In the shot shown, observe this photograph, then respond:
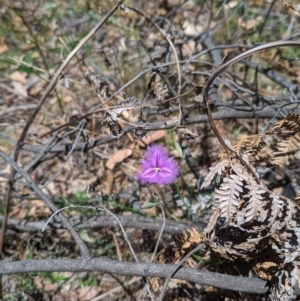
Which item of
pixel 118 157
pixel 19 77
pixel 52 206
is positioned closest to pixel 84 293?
pixel 52 206

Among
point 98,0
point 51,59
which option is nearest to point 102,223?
point 51,59

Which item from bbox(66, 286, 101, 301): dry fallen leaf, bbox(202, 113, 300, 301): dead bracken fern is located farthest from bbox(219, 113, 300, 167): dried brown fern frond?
bbox(66, 286, 101, 301): dry fallen leaf

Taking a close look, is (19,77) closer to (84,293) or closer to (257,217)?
(84,293)

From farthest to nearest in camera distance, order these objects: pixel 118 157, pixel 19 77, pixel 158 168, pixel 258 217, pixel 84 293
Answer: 1. pixel 19 77
2. pixel 118 157
3. pixel 84 293
4. pixel 158 168
5. pixel 258 217

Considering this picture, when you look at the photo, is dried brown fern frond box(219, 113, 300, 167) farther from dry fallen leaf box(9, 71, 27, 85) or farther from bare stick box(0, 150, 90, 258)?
dry fallen leaf box(9, 71, 27, 85)

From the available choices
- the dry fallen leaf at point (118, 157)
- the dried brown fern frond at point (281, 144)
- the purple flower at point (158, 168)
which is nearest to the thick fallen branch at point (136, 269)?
the purple flower at point (158, 168)

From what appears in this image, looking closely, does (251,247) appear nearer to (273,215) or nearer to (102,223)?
(273,215)
